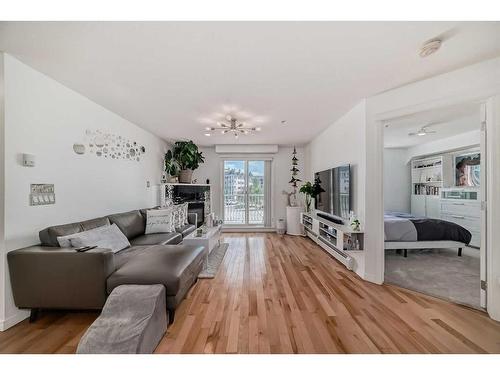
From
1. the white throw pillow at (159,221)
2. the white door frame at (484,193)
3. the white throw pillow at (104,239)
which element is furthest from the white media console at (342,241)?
the white throw pillow at (104,239)

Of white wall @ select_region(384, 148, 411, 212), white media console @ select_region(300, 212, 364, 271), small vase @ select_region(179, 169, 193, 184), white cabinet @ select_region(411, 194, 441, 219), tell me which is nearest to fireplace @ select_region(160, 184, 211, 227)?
small vase @ select_region(179, 169, 193, 184)

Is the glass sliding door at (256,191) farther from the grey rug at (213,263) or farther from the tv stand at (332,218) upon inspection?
the tv stand at (332,218)

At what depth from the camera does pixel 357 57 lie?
182cm

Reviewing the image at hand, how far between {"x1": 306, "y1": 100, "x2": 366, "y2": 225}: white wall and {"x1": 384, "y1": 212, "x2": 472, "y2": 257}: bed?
116cm

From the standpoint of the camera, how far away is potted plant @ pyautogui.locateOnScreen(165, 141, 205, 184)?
4.83m

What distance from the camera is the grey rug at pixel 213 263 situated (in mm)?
2850

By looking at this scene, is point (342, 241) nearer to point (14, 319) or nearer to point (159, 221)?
point (159, 221)

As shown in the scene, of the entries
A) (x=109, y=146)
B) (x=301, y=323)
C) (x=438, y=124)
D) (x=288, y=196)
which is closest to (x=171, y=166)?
(x=109, y=146)

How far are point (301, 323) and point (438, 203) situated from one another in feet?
17.8

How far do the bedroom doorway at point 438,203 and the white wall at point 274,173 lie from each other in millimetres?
2428

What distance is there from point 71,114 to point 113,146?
788 millimetres

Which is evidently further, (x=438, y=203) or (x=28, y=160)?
(x=438, y=203)

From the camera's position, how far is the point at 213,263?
329cm
